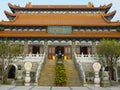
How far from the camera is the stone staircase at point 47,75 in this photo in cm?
2039

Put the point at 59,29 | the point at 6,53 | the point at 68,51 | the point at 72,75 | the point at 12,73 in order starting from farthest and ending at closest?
the point at 59,29
the point at 68,51
the point at 12,73
the point at 6,53
the point at 72,75

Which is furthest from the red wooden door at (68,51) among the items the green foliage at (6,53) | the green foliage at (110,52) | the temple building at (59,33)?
the green foliage at (6,53)

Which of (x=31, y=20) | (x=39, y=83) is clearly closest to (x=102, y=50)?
(x=39, y=83)

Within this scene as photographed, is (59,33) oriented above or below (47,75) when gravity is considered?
above

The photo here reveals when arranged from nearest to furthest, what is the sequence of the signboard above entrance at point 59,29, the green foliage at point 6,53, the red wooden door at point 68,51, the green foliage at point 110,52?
the green foliage at point 110,52
the green foliage at point 6,53
the red wooden door at point 68,51
the signboard above entrance at point 59,29

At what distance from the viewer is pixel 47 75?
22.3 meters

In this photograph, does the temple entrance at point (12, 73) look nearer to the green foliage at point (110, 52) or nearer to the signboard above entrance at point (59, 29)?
the signboard above entrance at point (59, 29)

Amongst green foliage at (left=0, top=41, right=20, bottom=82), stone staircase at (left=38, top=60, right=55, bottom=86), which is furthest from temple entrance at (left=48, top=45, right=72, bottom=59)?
green foliage at (left=0, top=41, right=20, bottom=82)

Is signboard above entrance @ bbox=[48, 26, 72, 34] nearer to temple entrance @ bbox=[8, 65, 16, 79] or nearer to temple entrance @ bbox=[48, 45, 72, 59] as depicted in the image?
temple entrance @ bbox=[48, 45, 72, 59]

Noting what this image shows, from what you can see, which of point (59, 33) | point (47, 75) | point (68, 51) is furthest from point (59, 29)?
point (47, 75)

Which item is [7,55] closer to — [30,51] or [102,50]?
[30,51]

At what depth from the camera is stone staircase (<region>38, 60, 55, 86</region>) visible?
2039 centimetres

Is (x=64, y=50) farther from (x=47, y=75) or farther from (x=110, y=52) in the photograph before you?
(x=110, y=52)

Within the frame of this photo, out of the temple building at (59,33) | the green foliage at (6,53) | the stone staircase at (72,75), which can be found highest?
the temple building at (59,33)
